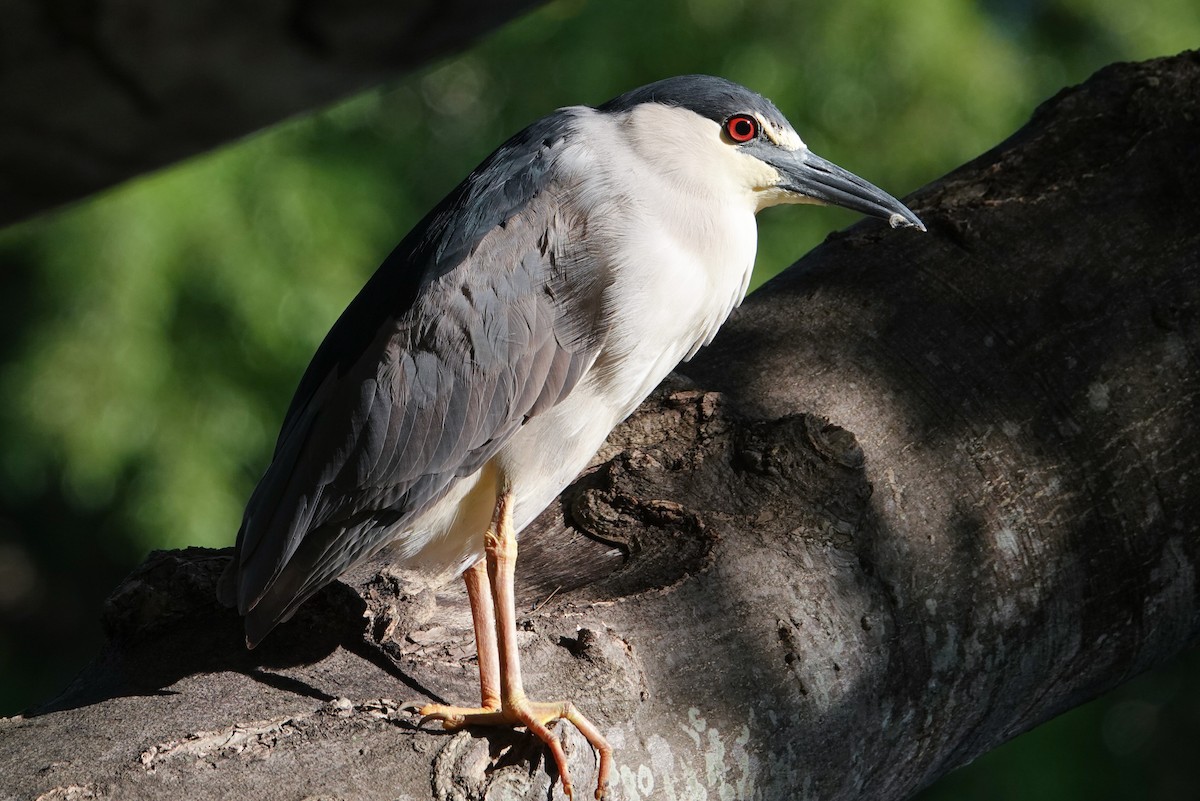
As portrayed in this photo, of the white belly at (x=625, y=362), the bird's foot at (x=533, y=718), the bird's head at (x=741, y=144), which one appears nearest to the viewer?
the bird's foot at (x=533, y=718)

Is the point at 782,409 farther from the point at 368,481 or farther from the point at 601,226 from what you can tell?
the point at 368,481

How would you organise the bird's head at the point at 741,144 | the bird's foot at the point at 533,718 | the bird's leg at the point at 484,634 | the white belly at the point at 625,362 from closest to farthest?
the bird's foot at the point at 533,718
the bird's leg at the point at 484,634
the white belly at the point at 625,362
the bird's head at the point at 741,144

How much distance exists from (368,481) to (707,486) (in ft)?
1.70

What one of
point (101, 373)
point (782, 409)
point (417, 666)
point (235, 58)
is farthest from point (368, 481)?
point (101, 373)

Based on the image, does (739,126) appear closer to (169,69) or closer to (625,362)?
(625,362)

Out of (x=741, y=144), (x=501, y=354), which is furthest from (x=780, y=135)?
(x=501, y=354)

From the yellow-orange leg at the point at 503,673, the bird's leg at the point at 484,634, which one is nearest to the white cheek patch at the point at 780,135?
the yellow-orange leg at the point at 503,673

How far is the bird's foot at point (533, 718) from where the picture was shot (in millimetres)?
1510

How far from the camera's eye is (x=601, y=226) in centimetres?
186

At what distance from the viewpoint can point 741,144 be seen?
2.04 metres

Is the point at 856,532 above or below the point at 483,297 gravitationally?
below

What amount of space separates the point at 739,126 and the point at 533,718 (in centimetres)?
104

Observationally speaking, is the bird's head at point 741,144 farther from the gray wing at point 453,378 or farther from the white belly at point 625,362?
the gray wing at point 453,378

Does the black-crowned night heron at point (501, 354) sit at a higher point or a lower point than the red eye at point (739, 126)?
lower
